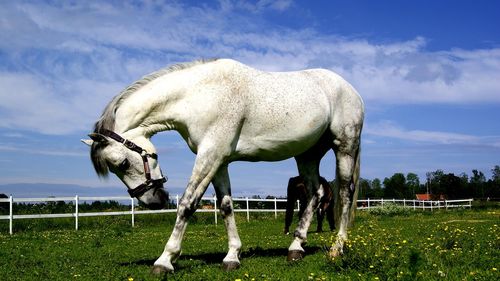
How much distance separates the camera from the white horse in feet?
20.6

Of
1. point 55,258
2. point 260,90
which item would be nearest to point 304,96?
point 260,90

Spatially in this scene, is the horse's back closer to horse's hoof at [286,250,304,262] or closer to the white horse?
the white horse

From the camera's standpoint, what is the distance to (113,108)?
6496 mm

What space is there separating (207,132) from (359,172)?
11.5ft

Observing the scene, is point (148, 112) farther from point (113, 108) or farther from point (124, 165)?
point (124, 165)

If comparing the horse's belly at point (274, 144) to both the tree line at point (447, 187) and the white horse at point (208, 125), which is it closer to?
the white horse at point (208, 125)

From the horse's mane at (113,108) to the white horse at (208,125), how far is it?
1cm

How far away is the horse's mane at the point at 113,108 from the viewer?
6305mm

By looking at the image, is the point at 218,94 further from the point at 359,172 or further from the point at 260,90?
the point at 359,172

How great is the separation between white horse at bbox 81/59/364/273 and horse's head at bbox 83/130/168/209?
0.04ft

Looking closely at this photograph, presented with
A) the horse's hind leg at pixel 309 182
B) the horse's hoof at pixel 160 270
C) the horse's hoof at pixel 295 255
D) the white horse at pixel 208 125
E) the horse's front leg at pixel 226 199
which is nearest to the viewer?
the horse's hoof at pixel 160 270

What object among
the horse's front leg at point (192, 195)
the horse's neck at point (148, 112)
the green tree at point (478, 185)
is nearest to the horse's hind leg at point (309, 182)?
the horse's front leg at point (192, 195)

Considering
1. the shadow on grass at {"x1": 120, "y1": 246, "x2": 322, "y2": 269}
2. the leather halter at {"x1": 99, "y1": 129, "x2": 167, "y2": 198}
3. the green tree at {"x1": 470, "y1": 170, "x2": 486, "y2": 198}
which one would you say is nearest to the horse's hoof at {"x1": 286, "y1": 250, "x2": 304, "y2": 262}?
the shadow on grass at {"x1": 120, "y1": 246, "x2": 322, "y2": 269}

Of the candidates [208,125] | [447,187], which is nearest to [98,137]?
[208,125]
